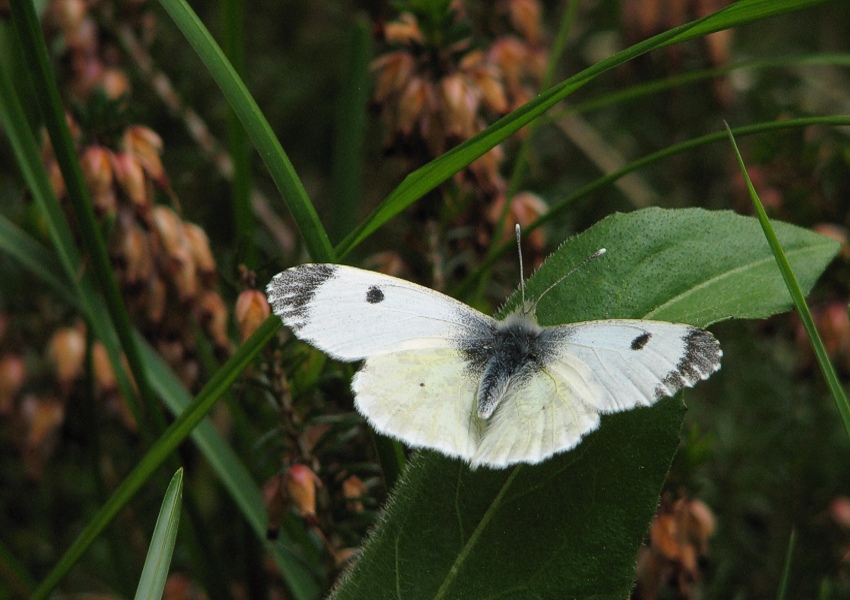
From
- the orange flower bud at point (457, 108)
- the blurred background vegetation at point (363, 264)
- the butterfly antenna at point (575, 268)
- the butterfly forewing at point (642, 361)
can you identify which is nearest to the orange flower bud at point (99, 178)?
the blurred background vegetation at point (363, 264)

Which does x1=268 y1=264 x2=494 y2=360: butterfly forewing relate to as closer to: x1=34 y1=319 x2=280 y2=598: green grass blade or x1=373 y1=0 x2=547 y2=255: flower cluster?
x1=34 y1=319 x2=280 y2=598: green grass blade

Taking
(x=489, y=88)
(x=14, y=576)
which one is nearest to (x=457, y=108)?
→ (x=489, y=88)

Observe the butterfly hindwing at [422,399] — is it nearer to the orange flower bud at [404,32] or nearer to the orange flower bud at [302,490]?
the orange flower bud at [302,490]

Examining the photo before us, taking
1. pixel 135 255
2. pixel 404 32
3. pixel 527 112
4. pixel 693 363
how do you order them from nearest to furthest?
pixel 693 363 → pixel 527 112 → pixel 135 255 → pixel 404 32

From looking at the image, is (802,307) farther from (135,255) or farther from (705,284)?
(135,255)

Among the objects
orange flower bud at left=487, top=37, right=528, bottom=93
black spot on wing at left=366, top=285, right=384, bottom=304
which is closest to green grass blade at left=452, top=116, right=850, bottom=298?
black spot on wing at left=366, top=285, right=384, bottom=304

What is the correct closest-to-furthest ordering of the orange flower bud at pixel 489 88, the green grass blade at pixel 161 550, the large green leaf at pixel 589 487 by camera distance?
the green grass blade at pixel 161 550 < the large green leaf at pixel 589 487 < the orange flower bud at pixel 489 88

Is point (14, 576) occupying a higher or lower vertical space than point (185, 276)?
lower
